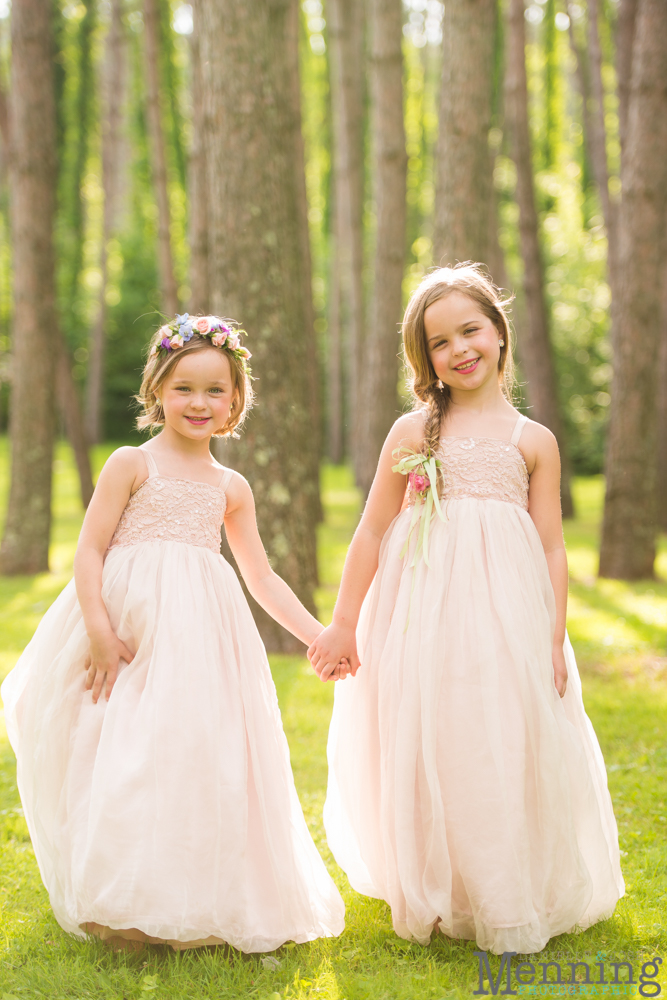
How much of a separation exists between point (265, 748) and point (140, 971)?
0.71m

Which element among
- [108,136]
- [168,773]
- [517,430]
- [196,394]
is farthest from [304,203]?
[108,136]

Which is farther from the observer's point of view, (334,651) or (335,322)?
(335,322)

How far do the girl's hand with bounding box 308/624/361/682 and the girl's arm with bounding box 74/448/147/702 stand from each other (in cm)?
61

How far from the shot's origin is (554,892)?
265 centimetres

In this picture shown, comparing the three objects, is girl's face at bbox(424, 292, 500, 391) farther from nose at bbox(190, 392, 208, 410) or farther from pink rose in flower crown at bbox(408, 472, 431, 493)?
nose at bbox(190, 392, 208, 410)

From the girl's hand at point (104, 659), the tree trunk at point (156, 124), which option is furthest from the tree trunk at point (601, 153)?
the girl's hand at point (104, 659)

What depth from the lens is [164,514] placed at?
2836mm

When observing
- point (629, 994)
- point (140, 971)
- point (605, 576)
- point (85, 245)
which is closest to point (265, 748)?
point (140, 971)

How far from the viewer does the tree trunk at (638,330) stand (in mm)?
8555

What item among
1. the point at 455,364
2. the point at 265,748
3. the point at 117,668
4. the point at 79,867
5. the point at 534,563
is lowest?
the point at 79,867

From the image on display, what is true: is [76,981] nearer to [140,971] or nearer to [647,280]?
[140,971]

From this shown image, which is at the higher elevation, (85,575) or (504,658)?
(85,575)

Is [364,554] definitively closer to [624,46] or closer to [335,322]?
[624,46]

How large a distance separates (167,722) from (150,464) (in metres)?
0.82
